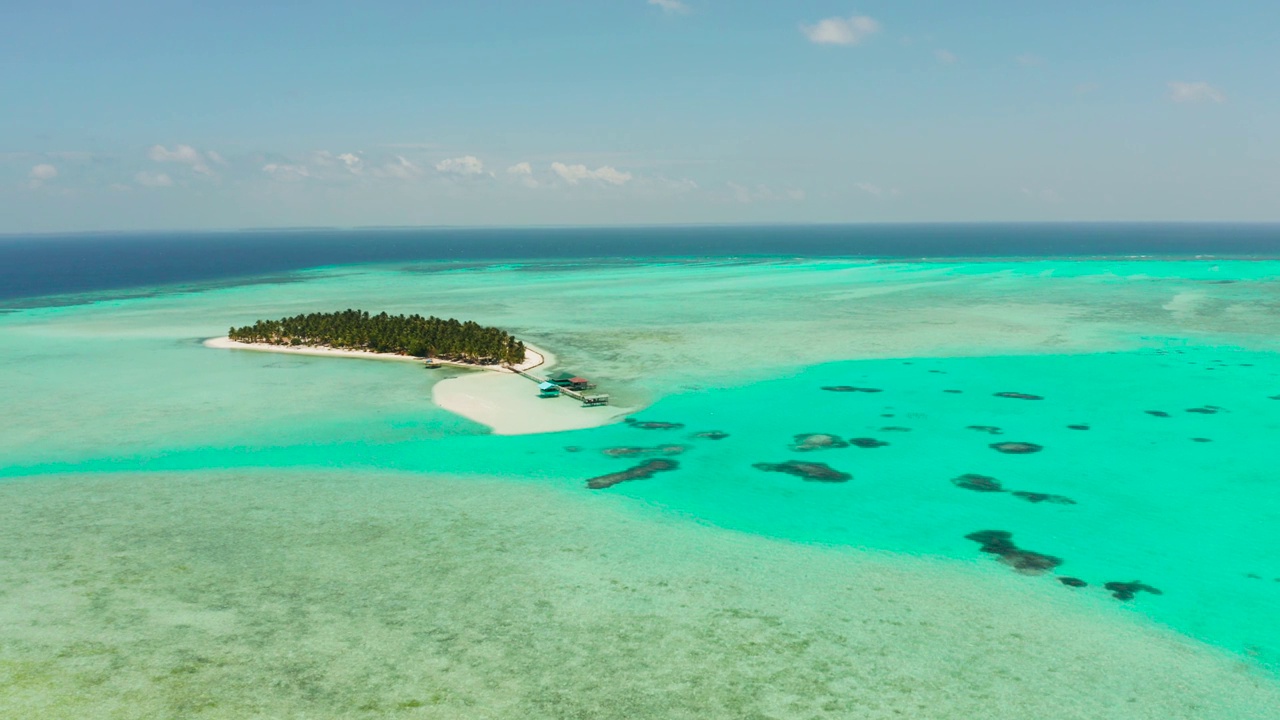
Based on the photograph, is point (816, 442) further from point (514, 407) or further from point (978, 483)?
point (514, 407)

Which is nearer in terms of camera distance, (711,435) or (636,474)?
(636,474)

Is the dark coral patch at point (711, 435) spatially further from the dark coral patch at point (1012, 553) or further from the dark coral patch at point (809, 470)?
the dark coral patch at point (1012, 553)

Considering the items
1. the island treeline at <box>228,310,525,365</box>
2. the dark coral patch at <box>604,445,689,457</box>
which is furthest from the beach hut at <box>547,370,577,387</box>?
the dark coral patch at <box>604,445,689,457</box>

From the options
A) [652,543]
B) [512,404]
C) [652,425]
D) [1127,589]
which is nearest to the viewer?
[1127,589]

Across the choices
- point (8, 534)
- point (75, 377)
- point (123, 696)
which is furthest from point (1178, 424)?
point (75, 377)

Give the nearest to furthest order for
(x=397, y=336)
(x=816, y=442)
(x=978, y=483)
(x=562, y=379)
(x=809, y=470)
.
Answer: (x=978, y=483) < (x=809, y=470) < (x=816, y=442) < (x=562, y=379) < (x=397, y=336)

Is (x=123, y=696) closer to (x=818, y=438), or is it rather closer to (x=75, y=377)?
(x=818, y=438)

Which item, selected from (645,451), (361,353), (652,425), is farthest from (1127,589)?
(361,353)
